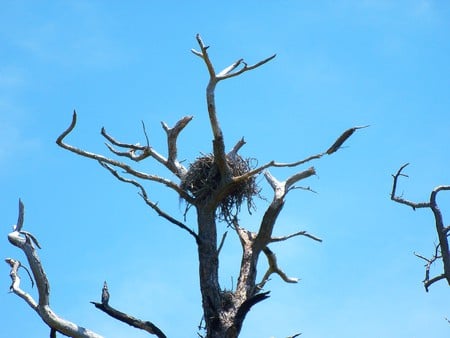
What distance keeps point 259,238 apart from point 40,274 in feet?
10.2

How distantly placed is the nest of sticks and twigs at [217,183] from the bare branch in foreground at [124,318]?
183 centimetres

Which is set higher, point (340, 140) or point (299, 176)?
point (299, 176)

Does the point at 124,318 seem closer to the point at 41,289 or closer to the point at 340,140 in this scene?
the point at 41,289

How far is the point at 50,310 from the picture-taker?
1023cm

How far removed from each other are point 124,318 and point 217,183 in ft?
6.90

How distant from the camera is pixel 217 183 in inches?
463

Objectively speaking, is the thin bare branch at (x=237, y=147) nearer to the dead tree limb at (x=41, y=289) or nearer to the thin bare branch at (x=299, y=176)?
the thin bare branch at (x=299, y=176)

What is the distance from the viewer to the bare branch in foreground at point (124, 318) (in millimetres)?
10523

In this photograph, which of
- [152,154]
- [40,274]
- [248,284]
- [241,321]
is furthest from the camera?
[152,154]

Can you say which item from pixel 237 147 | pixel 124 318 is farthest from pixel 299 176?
pixel 124 318

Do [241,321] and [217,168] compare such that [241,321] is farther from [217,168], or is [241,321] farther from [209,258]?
[217,168]

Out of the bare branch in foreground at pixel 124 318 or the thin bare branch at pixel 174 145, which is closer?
the bare branch in foreground at pixel 124 318

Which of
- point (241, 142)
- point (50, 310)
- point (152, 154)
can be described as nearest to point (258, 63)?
point (241, 142)

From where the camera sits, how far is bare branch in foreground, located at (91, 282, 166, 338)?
34.5ft
